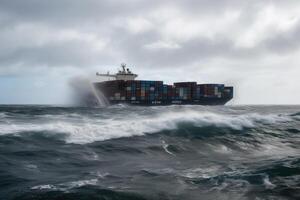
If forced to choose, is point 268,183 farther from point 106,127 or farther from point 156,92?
point 156,92

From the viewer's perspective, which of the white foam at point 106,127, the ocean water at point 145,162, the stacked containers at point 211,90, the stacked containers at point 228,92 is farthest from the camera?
the stacked containers at point 228,92

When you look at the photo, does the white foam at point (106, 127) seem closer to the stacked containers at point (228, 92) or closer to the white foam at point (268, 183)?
the white foam at point (268, 183)

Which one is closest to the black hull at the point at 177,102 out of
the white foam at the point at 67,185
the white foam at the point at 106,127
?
the white foam at the point at 106,127

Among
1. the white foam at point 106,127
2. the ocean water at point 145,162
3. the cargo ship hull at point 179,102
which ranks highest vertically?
the cargo ship hull at point 179,102

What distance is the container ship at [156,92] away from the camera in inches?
3669

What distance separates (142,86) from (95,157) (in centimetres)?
7909

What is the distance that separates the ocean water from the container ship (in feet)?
215

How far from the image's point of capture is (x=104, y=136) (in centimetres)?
2223

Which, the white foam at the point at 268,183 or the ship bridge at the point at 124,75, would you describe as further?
the ship bridge at the point at 124,75

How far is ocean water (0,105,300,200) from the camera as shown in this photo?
1081 cm

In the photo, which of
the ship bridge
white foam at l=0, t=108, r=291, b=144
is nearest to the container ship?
the ship bridge

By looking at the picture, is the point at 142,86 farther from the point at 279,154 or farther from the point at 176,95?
the point at 279,154

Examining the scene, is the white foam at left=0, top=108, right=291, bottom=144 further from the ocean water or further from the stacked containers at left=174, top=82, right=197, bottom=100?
the stacked containers at left=174, top=82, right=197, bottom=100

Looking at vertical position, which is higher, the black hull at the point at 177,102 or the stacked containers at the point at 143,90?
the stacked containers at the point at 143,90
